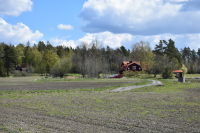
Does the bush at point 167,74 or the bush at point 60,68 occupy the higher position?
the bush at point 60,68

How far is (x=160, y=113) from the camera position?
38.3ft

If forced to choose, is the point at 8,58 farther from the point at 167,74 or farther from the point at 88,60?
the point at 167,74

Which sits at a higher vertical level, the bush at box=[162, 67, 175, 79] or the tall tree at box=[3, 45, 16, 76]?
the tall tree at box=[3, 45, 16, 76]

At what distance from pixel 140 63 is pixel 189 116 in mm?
76423

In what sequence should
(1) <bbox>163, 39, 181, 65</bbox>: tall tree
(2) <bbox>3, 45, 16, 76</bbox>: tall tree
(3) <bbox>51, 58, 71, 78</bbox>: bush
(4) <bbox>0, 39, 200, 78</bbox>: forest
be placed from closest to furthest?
(4) <bbox>0, 39, 200, 78</bbox>: forest, (3) <bbox>51, 58, 71, 78</bbox>: bush, (2) <bbox>3, 45, 16, 76</bbox>: tall tree, (1) <bbox>163, 39, 181, 65</bbox>: tall tree

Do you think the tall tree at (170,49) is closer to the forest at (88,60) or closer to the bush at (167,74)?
the forest at (88,60)

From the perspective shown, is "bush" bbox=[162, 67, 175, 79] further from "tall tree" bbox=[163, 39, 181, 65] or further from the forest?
"tall tree" bbox=[163, 39, 181, 65]

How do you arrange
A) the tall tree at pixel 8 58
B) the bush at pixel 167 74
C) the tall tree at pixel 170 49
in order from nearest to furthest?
1. the bush at pixel 167 74
2. the tall tree at pixel 8 58
3. the tall tree at pixel 170 49

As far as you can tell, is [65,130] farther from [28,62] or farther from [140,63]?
[28,62]

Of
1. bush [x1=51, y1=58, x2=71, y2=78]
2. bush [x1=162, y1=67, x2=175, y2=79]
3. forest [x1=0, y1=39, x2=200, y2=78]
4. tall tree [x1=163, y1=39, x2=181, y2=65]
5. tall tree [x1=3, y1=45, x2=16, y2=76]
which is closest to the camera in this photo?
bush [x1=162, y1=67, x2=175, y2=79]

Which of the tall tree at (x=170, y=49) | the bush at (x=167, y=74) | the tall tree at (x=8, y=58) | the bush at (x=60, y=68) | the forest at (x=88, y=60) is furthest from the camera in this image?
the tall tree at (x=170, y=49)

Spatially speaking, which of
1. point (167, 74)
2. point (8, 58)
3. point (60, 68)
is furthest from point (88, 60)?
point (8, 58)

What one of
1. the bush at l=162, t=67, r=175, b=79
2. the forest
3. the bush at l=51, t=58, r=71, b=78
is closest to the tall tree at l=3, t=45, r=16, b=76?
the forest

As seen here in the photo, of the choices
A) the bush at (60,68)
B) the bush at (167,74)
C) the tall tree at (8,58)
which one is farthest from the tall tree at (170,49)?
the tall tree at (8,58)
